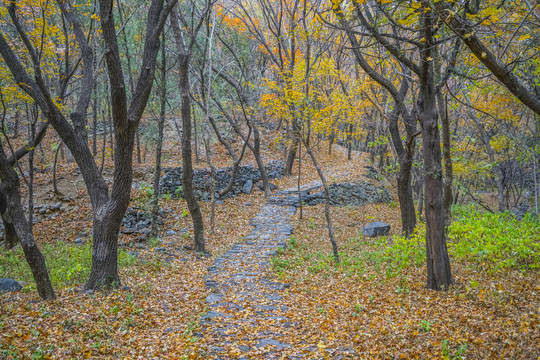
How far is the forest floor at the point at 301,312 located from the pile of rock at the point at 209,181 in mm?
5732

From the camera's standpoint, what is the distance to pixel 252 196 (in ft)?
55.3

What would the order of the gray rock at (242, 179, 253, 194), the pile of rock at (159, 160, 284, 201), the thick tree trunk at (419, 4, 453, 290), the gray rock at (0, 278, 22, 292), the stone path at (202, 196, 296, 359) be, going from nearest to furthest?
the stone path at (202, 196, 296, 359), the thick tree trunk at (419, 4, 453, 290), the gray rock at (0, 278, 22, 292), the pile of rock at (159, 160, 284, 201), the gray rock at (242, 179, 253, 194)

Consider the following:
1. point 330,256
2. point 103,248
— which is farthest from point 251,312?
point 330,256

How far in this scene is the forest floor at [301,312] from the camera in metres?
4.02

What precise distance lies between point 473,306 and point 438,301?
20.2 inches

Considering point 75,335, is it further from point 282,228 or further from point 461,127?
point 461,127

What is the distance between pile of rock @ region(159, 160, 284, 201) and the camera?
1530cm

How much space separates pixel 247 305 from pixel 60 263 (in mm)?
6053

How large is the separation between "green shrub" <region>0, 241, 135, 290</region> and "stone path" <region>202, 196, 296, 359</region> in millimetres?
2696

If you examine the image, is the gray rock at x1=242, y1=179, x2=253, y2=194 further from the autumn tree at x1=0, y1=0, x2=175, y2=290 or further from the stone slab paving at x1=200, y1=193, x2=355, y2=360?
the autumn tree at x1=0, y1=0, x2=175, y2=290

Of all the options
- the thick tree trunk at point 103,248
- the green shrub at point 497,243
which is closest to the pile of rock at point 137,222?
the thick tree trunk at point 103,248

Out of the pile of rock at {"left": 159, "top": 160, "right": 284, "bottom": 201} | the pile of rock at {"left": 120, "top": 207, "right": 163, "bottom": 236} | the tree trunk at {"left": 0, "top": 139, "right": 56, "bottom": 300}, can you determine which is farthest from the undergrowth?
the pile of rock at {"left": 159, "top": 160, "right": 284, "bottom": 201}

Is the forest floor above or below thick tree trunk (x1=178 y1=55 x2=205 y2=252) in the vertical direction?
below

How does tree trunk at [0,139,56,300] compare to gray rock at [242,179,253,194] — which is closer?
tree trunk at [0,139,56,300]
